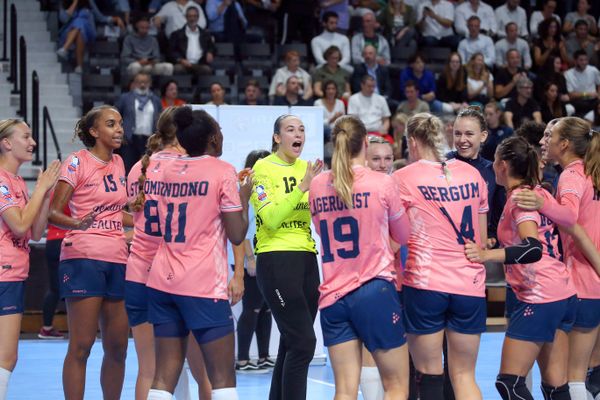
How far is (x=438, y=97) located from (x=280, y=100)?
9.66 ft

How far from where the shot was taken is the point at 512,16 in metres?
17.1

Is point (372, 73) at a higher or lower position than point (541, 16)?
lower

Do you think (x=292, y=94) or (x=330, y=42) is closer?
(x=292, y=94)

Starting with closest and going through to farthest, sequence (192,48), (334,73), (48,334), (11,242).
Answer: (11,242), (48,334), (334,73), (192,48)

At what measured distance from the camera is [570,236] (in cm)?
599

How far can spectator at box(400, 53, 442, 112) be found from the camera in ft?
48.2

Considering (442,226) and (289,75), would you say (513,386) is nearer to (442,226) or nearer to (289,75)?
(442,226)

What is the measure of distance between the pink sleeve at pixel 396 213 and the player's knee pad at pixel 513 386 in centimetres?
103

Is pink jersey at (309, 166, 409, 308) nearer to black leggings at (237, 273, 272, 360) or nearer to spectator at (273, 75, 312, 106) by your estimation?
black leggings at (237, 273, 272, 360)

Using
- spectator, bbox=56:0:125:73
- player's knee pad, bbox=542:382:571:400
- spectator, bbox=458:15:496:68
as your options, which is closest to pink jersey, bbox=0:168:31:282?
player's knee pad, bbox=542:382:571:400

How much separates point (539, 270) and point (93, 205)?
2684 millimetres

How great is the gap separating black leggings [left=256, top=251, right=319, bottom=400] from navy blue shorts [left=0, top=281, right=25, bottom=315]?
142cm

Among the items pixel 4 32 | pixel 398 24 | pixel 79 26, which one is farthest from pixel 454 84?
pixel 4 32

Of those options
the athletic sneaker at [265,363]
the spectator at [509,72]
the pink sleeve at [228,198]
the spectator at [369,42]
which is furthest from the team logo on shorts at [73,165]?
the spectator at [509,72]
